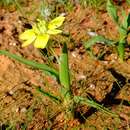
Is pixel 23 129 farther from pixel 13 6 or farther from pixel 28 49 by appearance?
pixel 13 6

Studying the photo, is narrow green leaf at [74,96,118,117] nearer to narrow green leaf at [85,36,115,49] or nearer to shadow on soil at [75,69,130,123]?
shadow on soil at [75,69,130,123]

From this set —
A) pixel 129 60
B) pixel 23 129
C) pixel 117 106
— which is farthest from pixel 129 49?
pixel 23 129

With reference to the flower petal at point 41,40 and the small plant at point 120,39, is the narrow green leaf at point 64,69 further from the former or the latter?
the small plant at point 120,39

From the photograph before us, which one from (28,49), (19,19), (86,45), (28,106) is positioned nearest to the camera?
(28,106)

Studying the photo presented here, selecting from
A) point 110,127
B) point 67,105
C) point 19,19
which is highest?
point 19,19

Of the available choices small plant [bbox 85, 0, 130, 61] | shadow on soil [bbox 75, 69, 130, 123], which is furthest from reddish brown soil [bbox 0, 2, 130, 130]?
small plant [bbox 85, 0, 130, 61]

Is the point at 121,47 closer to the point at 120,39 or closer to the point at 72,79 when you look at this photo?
the point at 120,39

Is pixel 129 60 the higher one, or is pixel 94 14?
pixel 94 14
